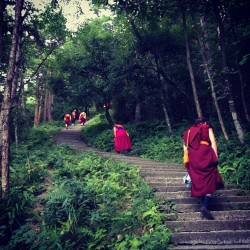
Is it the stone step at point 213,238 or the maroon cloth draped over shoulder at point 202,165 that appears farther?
the maroon cloth draped over shoulder at point 202,165

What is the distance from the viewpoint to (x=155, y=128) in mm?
16875

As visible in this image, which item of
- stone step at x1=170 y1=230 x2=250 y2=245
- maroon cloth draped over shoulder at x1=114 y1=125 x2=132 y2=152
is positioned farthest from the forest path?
maroon cloth draped over shoulder at x1=114 y1=125 x2=132 y2=152

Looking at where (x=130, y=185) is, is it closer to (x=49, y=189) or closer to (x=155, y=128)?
(x=49, y=189)

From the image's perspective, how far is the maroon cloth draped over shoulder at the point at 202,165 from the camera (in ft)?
17.0

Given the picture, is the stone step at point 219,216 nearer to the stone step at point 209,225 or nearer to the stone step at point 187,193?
the stone step at point 209,225

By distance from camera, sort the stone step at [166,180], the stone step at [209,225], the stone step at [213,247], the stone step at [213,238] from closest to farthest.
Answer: the stone step at [213,247]
the stone step at [213,238]
the stone step at [209,225]
the stone step at [166,180]

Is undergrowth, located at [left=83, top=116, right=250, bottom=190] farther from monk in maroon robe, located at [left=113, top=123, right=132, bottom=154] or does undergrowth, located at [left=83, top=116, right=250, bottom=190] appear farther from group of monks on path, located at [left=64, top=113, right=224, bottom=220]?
group of monks on path, located at [left=64, top=113, right=224, bottom=220]

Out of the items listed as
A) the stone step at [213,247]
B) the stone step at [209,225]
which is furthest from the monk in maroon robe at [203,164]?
the stone step at [213,247]

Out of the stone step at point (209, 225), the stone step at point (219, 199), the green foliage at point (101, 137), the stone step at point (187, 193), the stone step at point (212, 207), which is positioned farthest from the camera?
the green foliage at point (101, 137)

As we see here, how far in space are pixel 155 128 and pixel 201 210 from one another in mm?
11656

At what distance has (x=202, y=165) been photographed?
5242 millimetres

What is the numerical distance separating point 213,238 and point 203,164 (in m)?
1.40

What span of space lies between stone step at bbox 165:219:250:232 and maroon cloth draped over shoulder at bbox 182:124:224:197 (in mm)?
572

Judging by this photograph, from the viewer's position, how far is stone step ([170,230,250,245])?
15.5 feet
